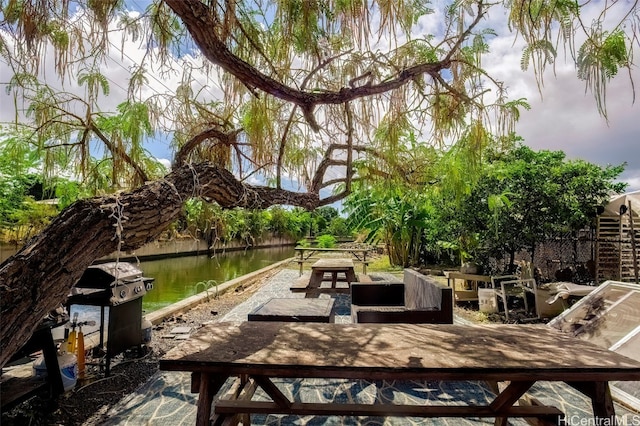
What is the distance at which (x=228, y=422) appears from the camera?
6.25 feet

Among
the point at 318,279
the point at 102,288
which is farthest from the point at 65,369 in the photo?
the point at 318,279

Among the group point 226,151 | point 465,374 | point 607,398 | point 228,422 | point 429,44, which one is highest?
point 429,44

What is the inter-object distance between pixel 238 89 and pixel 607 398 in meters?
3.25

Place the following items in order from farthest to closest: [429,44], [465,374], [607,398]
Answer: [429,44]
[607,398]
[465,374]

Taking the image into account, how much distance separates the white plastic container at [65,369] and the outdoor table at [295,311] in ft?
4.67

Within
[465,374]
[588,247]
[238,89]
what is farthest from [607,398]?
[588,247]

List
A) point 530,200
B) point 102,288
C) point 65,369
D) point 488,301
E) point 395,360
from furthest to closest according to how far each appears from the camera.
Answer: point 530,200, point 488,301, point 102,288, point 65,369, point 395,360

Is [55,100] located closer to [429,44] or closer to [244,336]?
[244,336]

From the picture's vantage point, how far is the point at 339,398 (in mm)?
2947

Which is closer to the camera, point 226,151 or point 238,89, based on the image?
point 238,89

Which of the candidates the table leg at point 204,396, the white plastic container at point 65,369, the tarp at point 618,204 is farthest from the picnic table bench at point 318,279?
the tarp at point 618,204

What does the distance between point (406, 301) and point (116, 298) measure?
3.19 m

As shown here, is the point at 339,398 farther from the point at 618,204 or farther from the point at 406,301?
the point at 618,204

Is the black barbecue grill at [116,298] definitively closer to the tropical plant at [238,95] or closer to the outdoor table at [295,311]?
the tropical plant at [238,95]
